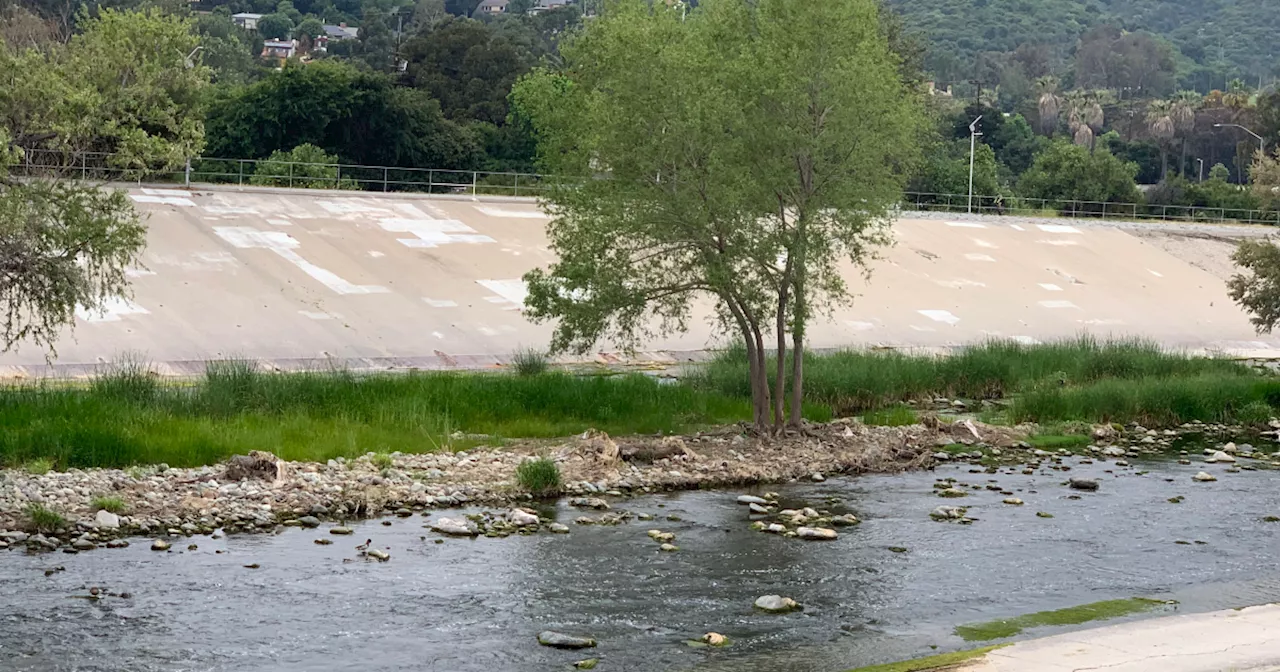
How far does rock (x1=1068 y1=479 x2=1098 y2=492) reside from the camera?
23922 millimetres

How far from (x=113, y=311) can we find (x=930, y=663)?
28063 millimetres

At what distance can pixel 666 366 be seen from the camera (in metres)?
38.3

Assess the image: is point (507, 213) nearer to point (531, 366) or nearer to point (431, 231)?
point (431, 231)

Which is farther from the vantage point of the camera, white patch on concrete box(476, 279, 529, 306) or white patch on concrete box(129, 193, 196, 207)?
white patch on concrete box(129, 193, 196, 207)

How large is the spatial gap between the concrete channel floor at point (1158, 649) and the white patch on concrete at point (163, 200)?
1439 inches

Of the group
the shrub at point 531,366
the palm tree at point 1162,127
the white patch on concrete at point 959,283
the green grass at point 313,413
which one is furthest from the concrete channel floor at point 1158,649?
the palm tree at point 1162,127


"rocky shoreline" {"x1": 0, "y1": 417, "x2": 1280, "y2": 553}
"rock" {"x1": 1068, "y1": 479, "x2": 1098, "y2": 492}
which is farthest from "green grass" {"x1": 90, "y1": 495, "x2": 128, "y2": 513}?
"rock" {"x1": 1068, "y1": 479, "x2": 1098, "y2": 492}

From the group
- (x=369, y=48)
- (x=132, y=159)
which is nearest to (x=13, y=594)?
(x=132, y=159)

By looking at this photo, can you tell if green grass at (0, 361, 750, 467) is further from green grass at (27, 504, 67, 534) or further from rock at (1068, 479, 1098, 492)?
rock at (1068, 479, 1098, 492)

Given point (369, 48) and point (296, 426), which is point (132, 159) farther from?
point (369, 48)

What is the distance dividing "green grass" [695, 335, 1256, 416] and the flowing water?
9.18 metres

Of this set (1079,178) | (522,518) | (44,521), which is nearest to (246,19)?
(1079,178)

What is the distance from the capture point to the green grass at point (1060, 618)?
14.9 m

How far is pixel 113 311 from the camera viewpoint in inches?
1416
